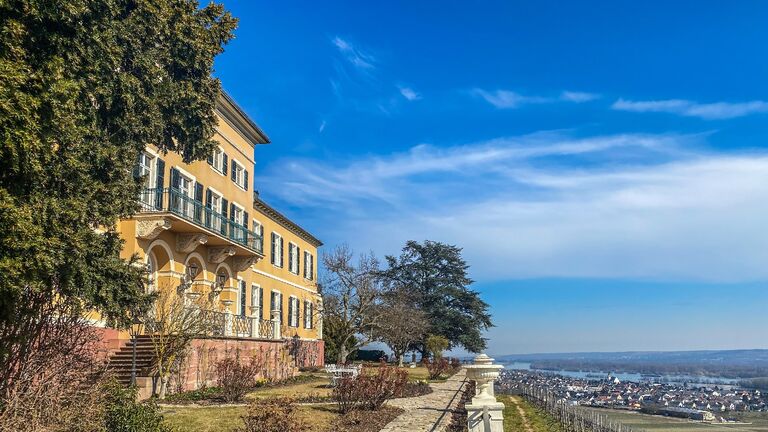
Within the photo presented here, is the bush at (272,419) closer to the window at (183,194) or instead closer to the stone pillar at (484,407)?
the stone pillar at (484,407)

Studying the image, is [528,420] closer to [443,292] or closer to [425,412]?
[425,412]

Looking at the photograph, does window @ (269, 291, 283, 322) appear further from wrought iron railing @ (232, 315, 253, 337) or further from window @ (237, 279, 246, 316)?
wrought iron railing @ (232, 315, 253, 337)

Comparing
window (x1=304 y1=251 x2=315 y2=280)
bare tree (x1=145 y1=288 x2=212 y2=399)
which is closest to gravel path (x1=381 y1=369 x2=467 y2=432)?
bare tree (x1=145 y1=288 x2=212 y2=399)

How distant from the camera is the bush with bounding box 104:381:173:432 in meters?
8.81

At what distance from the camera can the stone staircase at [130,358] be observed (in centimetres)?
1602

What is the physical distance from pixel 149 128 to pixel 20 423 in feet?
→ 17.2

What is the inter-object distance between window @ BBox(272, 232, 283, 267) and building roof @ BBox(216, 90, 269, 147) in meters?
6.05

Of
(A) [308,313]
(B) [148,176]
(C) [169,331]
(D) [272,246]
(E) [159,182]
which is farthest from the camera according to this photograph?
(A) [308,313]

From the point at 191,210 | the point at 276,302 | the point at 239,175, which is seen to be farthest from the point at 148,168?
the point at 276,302

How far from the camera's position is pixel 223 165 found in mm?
25422

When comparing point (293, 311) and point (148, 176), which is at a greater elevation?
point (148, 176)

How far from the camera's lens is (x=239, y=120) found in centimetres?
2677

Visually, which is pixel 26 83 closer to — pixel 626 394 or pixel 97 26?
pixel 97 26

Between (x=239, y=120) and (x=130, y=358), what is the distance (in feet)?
42.0
